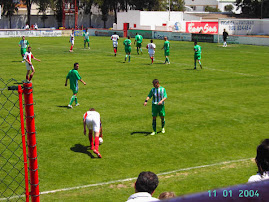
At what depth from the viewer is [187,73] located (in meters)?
26.0

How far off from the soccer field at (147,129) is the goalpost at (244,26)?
35011 mm

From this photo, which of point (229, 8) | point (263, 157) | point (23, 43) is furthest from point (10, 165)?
point (229, 8)

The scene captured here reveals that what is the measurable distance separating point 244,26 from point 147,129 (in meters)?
53.0

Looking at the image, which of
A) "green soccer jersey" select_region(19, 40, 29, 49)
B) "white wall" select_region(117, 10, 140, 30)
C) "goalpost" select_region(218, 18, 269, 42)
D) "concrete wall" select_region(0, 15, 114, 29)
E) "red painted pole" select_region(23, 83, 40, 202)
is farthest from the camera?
"concrete wall" select_region(0, 15, 114, 29)

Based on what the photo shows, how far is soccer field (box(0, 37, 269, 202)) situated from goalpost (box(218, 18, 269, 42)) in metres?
35.0

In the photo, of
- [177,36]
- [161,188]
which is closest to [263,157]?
[161,188]

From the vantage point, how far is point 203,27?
63938 millimetres

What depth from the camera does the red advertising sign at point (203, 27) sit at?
62.4 meters

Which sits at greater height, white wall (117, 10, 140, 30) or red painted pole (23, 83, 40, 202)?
white wall (117, 10, 140, 30)

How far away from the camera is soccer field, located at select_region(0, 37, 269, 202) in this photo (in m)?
9.62

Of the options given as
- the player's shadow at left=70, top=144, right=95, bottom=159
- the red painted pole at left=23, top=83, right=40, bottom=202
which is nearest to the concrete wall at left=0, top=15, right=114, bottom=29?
the player's shadow at left=70, top=144, right=95, bottom=159

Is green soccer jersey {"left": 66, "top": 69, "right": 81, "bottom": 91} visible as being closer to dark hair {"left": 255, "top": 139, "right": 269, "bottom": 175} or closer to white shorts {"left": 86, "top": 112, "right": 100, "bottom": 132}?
white shorts {"left": 86, "top": 112, "right": 100, "bottom": 132}

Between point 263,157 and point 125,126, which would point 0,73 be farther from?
point 263,157

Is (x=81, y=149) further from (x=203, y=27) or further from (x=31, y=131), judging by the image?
(x=203, y=27)
